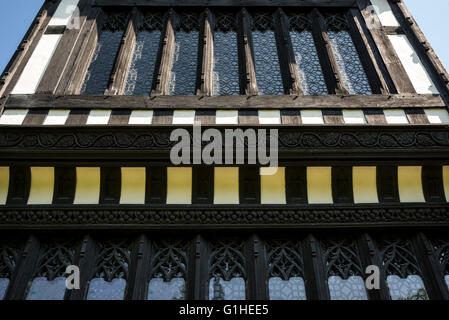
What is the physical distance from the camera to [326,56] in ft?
30.1

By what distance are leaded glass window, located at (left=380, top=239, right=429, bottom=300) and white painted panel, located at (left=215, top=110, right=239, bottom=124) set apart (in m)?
2.91

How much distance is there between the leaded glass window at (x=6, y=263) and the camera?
618 centimetres

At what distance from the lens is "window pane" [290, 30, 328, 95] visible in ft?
28.8

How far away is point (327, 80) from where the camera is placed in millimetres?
8820

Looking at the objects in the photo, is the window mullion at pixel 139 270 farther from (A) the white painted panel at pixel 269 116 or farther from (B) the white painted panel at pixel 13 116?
(B) the white painted panel at pixel 13 116

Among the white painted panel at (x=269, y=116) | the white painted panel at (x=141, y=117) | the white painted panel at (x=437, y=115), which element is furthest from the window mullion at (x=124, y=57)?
the white painted panel at (x=437, y=115)

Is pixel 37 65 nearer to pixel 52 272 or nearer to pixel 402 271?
pixel 52 272

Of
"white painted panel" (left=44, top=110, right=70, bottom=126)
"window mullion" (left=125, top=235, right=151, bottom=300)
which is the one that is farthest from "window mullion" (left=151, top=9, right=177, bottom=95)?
"window mullion" (left=125, top=235, right=151, bottom=300)

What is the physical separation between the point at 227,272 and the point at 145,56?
514 cm

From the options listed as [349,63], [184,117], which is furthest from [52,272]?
[349,63]

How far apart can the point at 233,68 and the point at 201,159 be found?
9.58 feet

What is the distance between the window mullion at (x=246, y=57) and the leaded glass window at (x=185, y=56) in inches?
36.4

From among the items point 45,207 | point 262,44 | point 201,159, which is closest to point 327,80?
point 262,44
